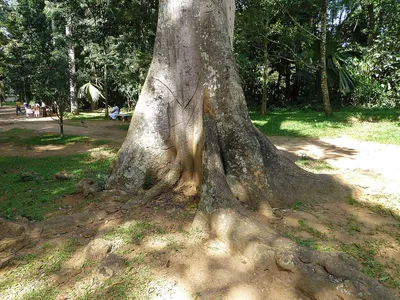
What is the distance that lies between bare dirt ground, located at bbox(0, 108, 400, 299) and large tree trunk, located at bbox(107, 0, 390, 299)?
0.32 m

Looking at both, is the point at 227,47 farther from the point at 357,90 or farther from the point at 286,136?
the point at 357,90

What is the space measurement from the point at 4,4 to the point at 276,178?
31.9m

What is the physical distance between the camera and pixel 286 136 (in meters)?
11.0

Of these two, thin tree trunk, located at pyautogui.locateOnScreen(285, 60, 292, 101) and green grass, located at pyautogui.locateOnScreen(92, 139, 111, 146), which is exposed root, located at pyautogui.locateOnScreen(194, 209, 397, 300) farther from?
thin tree trunk, located at pyautogui.locateOnScreen(285, 60, 292, 101)

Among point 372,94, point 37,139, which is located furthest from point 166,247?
point 372,94

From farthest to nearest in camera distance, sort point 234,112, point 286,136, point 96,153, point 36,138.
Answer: point 36,138, point 286,136, point 96,153, point 234,112

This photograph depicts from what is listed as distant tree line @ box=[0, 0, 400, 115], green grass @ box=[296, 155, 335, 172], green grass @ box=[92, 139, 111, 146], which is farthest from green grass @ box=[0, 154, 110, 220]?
distant tree line @ box=[0, 0, 400, 115]

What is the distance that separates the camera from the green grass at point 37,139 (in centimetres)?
1110

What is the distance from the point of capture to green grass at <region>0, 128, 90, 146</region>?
11.1 m

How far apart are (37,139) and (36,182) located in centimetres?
712

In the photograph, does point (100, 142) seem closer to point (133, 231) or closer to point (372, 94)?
point (133, 231)

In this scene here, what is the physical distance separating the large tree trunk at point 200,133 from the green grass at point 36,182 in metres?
1.19

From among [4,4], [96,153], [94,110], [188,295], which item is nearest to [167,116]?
[188,295]

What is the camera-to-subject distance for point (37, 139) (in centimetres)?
1185
